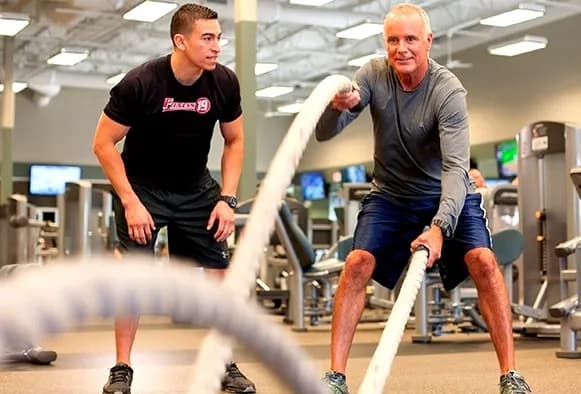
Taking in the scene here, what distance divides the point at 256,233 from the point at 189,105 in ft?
5.97

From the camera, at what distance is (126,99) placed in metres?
3.10

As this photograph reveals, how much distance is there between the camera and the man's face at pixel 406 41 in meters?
2.69

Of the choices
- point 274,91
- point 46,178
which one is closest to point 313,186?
point 274,91

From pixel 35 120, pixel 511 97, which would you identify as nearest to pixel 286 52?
pixel 511 97

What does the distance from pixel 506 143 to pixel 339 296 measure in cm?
1253

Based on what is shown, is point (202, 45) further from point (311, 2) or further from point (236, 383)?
point (311, 2)

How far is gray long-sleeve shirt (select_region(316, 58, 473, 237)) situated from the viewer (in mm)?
2814

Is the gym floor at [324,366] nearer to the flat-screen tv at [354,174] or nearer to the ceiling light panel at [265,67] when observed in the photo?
the ceiling light panel at [265,67]

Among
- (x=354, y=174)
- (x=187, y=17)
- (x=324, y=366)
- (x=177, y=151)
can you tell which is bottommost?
(x=324, y=366)

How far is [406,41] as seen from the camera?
2725 millimetres

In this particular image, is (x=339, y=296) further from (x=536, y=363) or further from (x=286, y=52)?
(x=286, y=52)

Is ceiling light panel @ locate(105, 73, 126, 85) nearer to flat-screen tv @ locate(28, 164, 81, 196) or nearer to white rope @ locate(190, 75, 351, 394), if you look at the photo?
flat-screen tv @ locate(28, 164, 81, 196)

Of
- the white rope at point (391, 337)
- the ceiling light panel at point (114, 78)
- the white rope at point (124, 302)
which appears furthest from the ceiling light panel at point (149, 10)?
the white rope at point (124, 302)

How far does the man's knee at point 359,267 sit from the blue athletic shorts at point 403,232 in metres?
0.02
